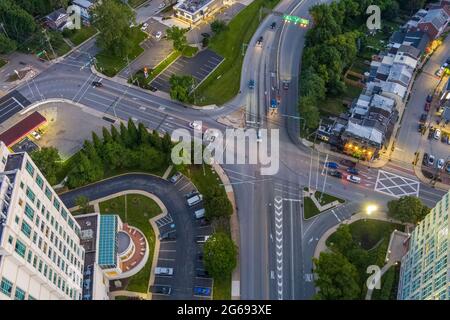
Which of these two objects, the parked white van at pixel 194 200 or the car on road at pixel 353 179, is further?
the car on road at pixel 353 179

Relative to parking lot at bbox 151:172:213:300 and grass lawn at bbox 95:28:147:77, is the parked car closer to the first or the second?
parking lot at bbox 151:172:213:300

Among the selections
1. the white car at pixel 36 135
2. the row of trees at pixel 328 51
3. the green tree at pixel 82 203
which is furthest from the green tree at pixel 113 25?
the row of trees at pixel 328 51

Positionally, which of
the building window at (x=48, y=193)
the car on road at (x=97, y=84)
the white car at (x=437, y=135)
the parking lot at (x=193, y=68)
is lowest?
the building window at (x=48, y=193)

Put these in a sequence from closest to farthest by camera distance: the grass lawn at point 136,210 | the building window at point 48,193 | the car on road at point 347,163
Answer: the building window at point 48,193 → the grass lawn at point 136,210 → the car on road at point 347,163

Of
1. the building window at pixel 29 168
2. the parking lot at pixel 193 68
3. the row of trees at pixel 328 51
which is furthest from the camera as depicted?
the parking lot at pixel 193 68

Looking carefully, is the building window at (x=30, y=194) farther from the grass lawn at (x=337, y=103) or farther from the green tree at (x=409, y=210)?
the grass lawn at (x=337, y=103)

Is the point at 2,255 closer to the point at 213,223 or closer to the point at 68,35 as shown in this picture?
the point at 213,223
